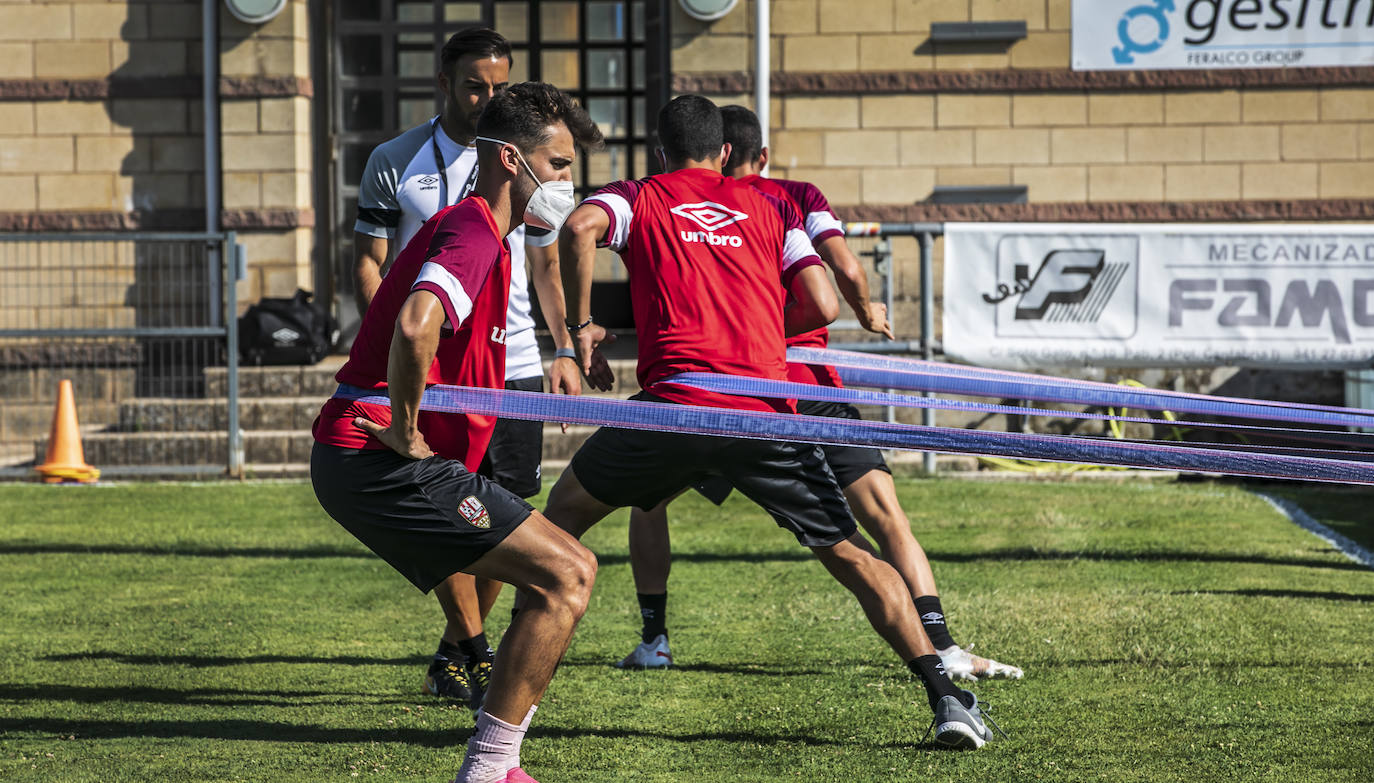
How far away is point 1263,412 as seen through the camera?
553cm

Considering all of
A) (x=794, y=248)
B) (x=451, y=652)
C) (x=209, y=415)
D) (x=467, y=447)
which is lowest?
(x=451, y=652)

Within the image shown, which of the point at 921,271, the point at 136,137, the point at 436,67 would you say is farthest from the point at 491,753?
the point at 136,137

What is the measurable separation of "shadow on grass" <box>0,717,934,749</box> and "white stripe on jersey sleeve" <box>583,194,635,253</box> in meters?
1.65

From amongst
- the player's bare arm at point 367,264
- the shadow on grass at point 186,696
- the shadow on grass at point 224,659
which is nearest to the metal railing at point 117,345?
the shadow on grass at point 224,659

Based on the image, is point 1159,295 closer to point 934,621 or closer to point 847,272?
point 934,621

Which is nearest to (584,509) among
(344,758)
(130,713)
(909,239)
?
(344,758)

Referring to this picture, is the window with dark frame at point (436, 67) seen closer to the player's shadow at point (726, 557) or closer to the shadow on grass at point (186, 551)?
the shadow on grass at point (186, 551)

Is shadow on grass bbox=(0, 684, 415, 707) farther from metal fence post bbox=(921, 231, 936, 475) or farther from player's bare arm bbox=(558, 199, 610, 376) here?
metal fence post bbox=(921, 231, 936, 475)

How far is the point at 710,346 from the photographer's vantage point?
5.02 m

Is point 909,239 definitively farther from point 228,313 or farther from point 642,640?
point 642,640

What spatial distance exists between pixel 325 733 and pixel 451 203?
2.03m

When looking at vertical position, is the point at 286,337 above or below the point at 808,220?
below

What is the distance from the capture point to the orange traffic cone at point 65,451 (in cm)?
1188

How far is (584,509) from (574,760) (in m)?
0.85
